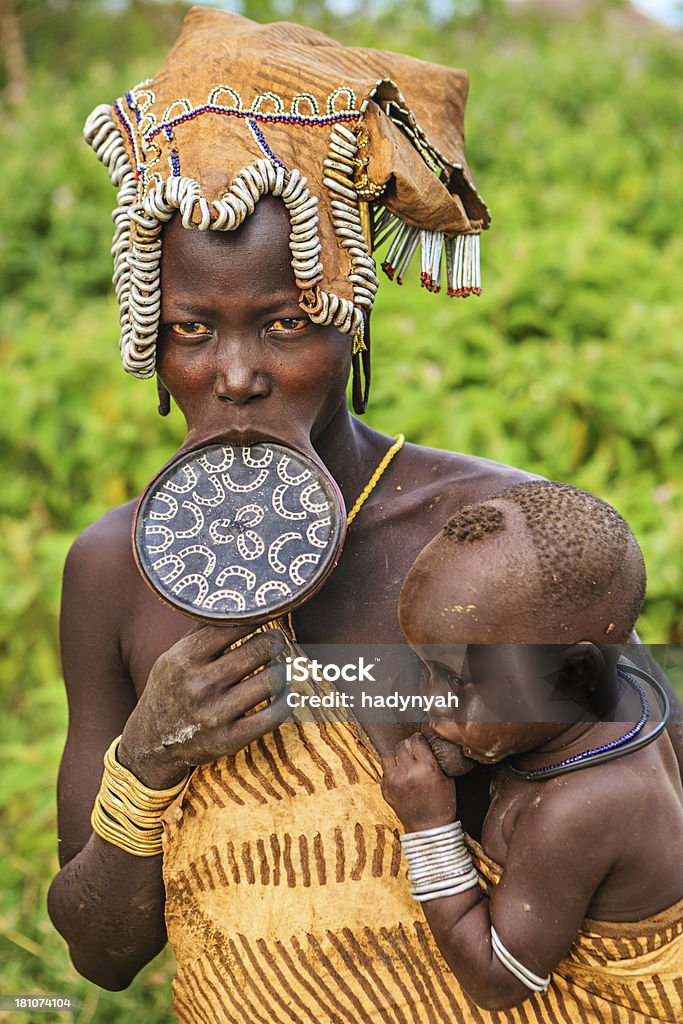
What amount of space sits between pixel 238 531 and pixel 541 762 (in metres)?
0.58

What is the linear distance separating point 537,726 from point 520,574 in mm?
225

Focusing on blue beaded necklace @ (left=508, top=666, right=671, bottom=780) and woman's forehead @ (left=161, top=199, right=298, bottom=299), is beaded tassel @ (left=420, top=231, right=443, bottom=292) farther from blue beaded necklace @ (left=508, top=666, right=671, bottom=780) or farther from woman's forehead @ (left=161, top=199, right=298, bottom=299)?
blue beaded necklace @ (left=508, top=666, right=671, bottom=780)

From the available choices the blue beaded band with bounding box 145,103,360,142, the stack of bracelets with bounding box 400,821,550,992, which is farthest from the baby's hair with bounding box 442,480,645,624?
the blue beaded band with bounding box 145,103,360,142

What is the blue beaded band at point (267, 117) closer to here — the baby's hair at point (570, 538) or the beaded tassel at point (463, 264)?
the beaded tassel at point (463, 264)

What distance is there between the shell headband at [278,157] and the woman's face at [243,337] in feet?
0.09

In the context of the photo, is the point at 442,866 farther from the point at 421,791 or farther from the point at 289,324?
the point at 289,324

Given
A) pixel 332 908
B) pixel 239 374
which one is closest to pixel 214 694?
pixel 332 908

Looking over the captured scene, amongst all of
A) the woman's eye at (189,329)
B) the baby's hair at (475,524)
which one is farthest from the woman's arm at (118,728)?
the woman's eye at (189,329)

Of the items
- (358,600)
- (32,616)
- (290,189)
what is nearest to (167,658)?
(358,600)

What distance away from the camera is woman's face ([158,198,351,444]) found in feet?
6.04

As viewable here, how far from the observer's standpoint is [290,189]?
1841 mm

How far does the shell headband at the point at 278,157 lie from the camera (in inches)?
72.8

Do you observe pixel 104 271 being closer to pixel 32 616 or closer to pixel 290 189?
pixel 32 616

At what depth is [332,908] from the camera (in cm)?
190
